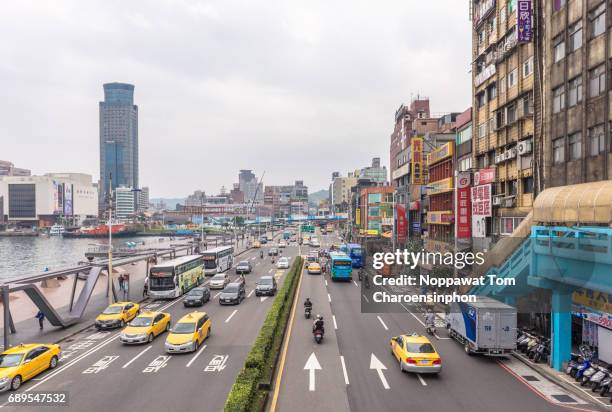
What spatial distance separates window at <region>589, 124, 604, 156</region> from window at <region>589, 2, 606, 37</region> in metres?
5.51

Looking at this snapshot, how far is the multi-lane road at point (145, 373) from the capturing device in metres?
16.7

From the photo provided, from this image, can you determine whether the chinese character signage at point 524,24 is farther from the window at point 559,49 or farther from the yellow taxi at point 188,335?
the yellow taxi at point 188,335

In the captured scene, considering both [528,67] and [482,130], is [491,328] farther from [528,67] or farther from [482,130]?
[482,130]

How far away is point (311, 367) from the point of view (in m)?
20.6

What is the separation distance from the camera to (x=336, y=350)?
23.6m

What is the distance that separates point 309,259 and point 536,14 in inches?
1783

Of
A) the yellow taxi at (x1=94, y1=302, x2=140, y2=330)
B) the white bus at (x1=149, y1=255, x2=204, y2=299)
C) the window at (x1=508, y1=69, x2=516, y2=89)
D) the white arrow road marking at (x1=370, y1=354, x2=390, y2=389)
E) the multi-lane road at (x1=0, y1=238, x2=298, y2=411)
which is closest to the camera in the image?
the multi-lane road at (x1=0, y1=238, x2=298, y2=411)

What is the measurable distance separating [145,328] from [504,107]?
34.9 m

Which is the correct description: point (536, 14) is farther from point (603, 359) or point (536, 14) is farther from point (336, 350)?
point (336, 350)

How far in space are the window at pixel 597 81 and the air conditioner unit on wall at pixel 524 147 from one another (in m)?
8.78

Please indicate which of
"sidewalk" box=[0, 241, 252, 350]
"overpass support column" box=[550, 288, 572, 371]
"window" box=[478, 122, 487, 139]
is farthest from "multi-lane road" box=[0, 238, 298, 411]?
"window" box=[478, 122, 487, 139]

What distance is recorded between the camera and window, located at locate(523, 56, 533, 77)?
3400cm

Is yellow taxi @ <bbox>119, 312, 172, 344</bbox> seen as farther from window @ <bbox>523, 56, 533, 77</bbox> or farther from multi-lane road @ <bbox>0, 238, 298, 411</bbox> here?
window @ <bbox>523, 56, 533, 77</bbox>

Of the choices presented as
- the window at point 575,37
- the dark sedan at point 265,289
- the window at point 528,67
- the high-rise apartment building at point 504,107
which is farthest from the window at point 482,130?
the dark sedan at point 265,289
